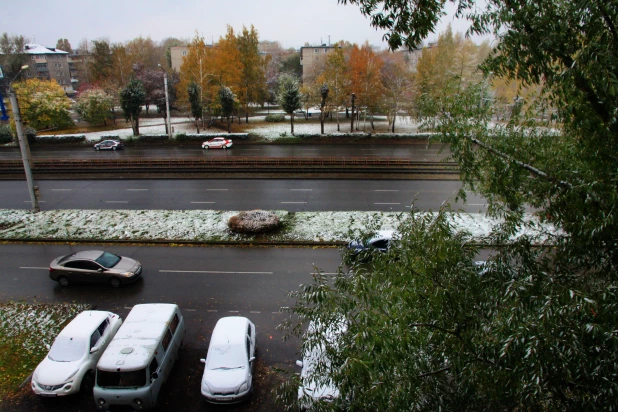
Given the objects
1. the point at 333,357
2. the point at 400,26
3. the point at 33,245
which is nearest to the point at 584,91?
the point at 400,26

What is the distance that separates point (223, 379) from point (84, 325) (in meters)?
4.40

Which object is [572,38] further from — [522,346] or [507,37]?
[522,346]

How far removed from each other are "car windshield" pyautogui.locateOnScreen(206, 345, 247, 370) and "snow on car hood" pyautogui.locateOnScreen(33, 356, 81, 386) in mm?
3340

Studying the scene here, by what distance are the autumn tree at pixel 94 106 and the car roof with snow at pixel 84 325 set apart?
44.2m

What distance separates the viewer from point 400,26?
641cm

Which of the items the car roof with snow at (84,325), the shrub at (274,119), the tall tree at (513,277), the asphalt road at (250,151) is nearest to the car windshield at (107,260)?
the car roof with snow at (84,325)

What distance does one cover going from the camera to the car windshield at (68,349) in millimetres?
10377

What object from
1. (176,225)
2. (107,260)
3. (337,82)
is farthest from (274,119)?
(107,260)

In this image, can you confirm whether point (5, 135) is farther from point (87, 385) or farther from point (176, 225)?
point (87, 385)

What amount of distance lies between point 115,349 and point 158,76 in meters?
55.2

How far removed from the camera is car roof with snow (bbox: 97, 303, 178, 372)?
375 inches

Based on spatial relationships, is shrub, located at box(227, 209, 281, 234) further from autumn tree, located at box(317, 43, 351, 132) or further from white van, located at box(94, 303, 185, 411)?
autumn tree, located at box(317, 43, 351, 132)

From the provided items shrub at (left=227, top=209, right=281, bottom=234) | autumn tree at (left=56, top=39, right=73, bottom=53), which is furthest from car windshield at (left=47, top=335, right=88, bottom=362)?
autumn tree at (left=56, top=39, right=73, bottom=53)

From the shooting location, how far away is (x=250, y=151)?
3850 cm
